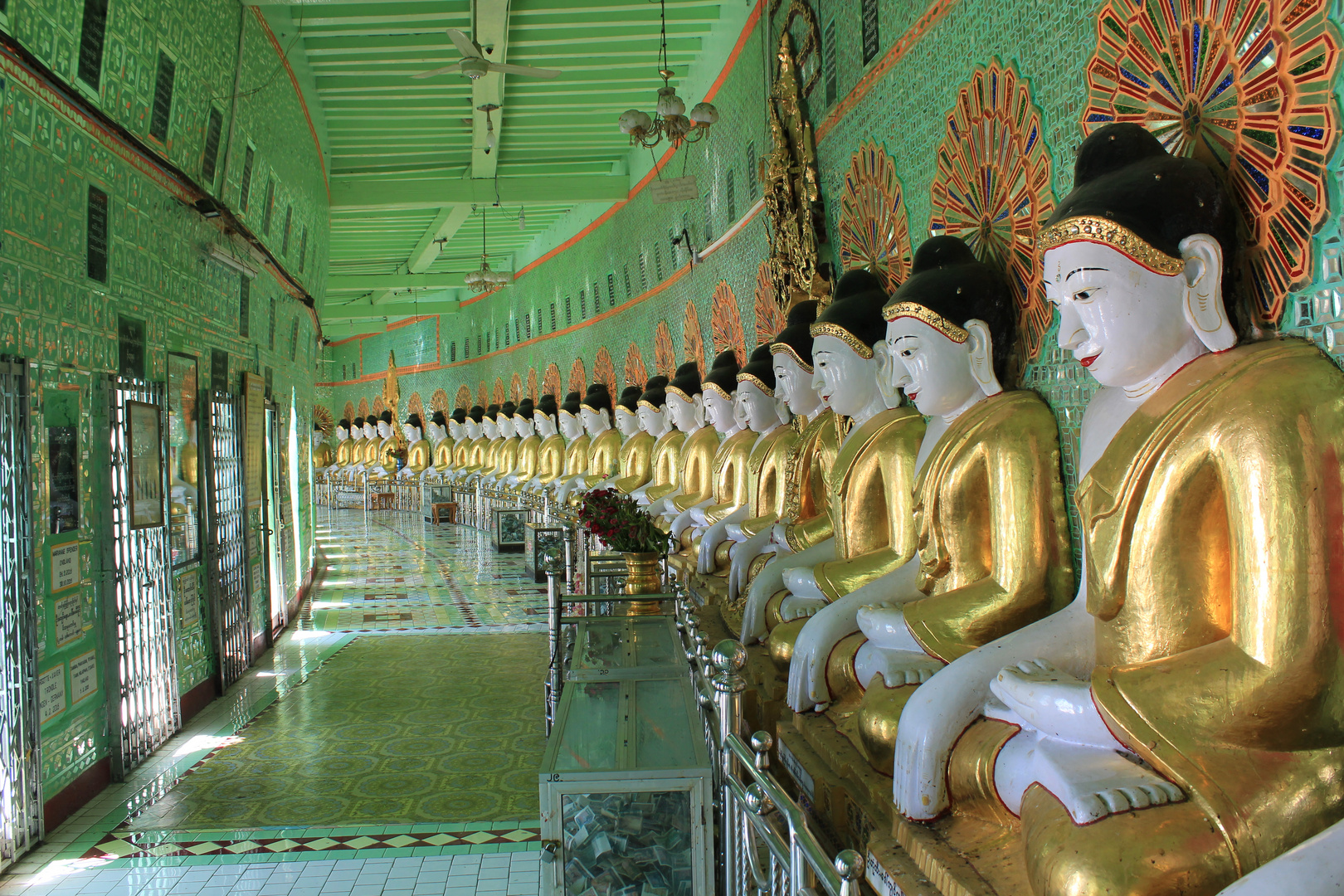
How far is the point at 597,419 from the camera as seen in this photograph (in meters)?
11.3

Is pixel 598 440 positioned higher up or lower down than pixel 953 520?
higher up

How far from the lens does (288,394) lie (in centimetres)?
977

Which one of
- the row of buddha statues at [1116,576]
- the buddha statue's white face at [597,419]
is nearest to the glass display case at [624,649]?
the row of buddha statues at [1116,576]

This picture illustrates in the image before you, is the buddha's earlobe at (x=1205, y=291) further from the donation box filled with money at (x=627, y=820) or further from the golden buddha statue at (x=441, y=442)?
the golden buddha statue at (x=441, y=442)

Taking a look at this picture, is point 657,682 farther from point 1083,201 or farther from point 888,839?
point 1083,201

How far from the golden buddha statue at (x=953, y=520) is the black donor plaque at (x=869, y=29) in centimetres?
165

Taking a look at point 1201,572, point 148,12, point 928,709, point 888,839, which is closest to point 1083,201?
point 1201,572

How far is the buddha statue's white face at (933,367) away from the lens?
2871 mm

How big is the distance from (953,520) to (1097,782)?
1.14m

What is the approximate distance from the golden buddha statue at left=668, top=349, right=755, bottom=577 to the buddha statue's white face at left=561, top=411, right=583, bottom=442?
5.52m

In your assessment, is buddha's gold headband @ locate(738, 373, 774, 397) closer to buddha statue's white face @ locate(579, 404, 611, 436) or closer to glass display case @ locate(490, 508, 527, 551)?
buddha statue's white face @ locate(579, 404, 611, 436)

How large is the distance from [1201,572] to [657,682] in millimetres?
1802

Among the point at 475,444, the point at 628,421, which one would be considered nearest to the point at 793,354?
the point at 628,421

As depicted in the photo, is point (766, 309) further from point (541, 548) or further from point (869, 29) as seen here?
point (541, 548)
